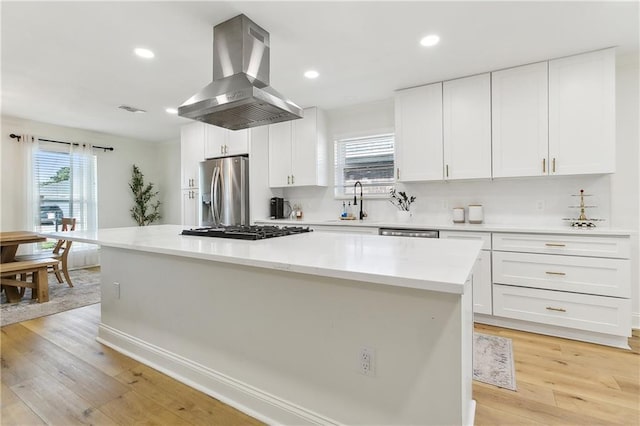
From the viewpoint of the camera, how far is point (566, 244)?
2627mm

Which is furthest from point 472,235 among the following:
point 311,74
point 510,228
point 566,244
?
point 311,74

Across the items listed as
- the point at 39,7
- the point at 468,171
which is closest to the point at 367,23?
the point at 468,171

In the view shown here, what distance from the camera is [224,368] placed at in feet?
6.06

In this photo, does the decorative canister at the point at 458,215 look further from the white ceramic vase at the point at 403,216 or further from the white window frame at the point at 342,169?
the white window frame at the point at 342,169

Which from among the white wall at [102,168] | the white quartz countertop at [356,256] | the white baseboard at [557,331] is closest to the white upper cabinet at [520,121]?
the white baseboard at [557,331]

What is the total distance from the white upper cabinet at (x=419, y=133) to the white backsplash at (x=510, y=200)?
1.11 feet

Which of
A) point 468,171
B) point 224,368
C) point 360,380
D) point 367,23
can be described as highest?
point 367,23

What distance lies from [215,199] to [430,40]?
10.8 feet

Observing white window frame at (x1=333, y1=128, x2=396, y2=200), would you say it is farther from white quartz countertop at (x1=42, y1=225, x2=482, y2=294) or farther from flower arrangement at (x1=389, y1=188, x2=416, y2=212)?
white quartz countertop at (x1=42, y1=225, x2=482, y2=294)

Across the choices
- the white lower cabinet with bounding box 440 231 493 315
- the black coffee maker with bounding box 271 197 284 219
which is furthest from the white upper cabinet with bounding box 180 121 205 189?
the white lower cabinet with bounding box 440 231 493 315

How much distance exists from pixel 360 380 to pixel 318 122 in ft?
11.2

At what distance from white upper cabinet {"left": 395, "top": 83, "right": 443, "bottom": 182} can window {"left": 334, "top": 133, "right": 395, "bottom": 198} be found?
0.45 metres

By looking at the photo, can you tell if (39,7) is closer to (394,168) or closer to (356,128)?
(356,128)

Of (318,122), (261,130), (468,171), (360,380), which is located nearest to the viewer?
(360,380)
